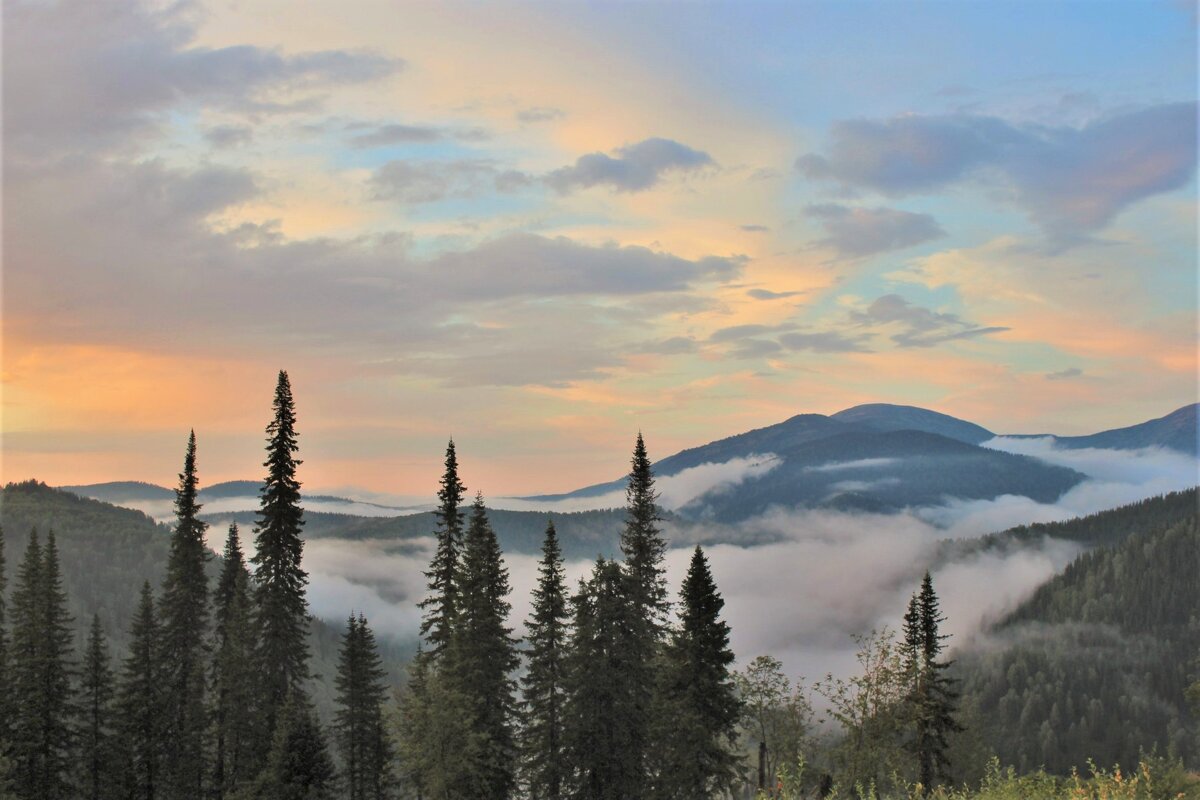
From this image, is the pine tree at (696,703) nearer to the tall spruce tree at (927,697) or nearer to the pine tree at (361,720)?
the tall spruce tree at (927,697)

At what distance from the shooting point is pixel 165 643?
62.1 metres

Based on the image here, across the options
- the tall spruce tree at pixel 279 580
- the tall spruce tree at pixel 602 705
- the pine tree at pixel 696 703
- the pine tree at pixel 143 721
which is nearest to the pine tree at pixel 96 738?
the pine tree at pixel 143 721

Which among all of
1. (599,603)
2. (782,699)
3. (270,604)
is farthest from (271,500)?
(782,699)

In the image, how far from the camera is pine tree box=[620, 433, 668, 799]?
165 feet

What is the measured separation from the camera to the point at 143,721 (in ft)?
220

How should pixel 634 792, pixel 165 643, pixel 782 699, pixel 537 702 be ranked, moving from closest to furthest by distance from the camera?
pixel 634 792, pixel 537 702, pixel 165 643, pixel 782 699

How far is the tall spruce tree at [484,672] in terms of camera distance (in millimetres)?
50094

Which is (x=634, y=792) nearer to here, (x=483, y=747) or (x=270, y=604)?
(x=483, y=747)

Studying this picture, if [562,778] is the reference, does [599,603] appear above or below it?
above

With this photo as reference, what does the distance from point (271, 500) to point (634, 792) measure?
23.9m

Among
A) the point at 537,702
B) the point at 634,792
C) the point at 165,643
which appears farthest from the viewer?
the point at 165,643

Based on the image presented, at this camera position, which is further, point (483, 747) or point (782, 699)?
point (782, 699)

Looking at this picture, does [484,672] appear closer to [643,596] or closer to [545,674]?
[545,674]

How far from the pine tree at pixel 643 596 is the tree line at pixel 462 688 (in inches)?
6.1
